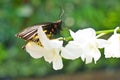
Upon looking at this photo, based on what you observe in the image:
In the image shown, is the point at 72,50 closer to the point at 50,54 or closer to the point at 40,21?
the point at 50,54

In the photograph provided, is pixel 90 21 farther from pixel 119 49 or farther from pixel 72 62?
pixel 119 49

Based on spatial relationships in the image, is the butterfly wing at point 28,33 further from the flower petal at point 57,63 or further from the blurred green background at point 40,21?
the blurred green background at point 40,21

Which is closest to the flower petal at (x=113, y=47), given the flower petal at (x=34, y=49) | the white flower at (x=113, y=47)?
the white flower at (x=113, y=47)

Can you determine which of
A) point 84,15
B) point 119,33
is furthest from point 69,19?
point 119,33

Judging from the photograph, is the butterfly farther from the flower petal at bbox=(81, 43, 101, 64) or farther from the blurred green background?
the blurred green background

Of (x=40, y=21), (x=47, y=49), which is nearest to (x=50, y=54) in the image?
(x=47, y=49)

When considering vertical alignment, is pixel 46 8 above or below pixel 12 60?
above
